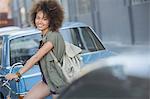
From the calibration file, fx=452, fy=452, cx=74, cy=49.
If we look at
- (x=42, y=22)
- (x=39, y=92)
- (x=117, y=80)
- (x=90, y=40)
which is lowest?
(x=39, y=92)

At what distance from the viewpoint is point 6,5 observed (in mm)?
33062

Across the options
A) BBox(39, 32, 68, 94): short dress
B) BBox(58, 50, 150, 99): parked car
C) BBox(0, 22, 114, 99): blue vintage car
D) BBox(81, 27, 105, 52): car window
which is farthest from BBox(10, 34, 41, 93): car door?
BBox(58, 50, 150, 99): parked car

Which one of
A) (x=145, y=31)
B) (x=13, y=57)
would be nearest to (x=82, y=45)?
(x=13, y=57)

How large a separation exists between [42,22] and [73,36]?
2.32 m

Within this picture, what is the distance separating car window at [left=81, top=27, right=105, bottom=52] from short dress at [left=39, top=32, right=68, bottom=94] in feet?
7.61

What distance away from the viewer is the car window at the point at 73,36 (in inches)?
283

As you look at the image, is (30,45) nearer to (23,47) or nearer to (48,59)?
(23,47)

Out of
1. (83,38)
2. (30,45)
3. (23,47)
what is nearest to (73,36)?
(83,38)

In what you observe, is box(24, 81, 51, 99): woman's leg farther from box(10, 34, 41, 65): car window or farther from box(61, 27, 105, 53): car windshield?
box(61, 27, 105, 53): car windshield

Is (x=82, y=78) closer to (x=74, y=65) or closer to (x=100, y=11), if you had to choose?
Answer: (x=74, y=65)

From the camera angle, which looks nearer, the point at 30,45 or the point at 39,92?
the point at 39,92

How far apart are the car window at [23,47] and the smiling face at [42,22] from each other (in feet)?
6.42

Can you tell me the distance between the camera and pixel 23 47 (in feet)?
23.3

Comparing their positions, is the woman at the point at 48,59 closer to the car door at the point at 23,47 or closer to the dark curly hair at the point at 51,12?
the dark curly hair at the point at 51,12
